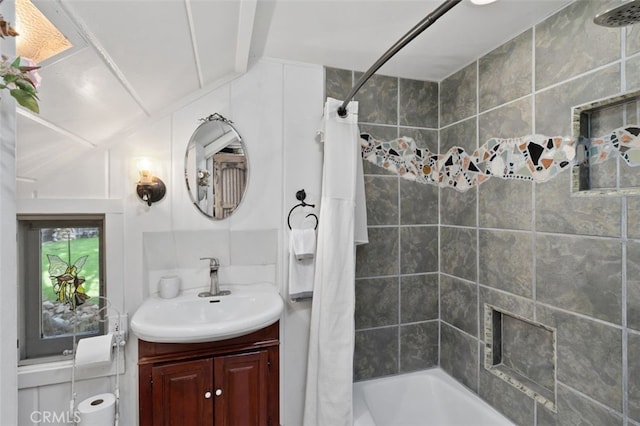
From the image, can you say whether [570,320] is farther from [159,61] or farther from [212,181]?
[159,61]

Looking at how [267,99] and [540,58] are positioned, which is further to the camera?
[267,99]

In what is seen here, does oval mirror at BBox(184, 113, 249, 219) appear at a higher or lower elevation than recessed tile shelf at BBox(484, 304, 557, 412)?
higher

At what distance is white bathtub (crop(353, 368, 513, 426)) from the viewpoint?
A: 1.85 m

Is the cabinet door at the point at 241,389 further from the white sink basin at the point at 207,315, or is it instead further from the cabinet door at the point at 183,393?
the white sink basin at the point at 207,315

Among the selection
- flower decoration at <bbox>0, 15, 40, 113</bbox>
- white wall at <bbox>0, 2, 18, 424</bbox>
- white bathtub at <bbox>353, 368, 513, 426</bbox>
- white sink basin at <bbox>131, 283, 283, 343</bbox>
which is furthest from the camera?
white bathtub at <bbox>353, 368, 513, 426</bbox>

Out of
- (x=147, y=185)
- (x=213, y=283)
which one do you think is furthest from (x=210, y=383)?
(x=147, y=185)

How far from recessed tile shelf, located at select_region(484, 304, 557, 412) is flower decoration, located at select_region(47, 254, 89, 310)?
7.41ft

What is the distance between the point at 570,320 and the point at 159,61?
2.08 metres

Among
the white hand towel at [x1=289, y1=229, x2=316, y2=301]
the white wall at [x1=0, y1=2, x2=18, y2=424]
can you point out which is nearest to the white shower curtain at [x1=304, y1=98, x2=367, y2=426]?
the white hand towel at [x1=289, y1=229, x2=316, y2=301]

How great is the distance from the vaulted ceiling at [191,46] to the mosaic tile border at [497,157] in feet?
1.77

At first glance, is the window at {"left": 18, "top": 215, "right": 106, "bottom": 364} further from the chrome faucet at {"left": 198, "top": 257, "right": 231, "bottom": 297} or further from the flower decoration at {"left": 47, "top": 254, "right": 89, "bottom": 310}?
the chrome faucet at {"left": 198, "top": 257, "right": 231, "bottom": 297}


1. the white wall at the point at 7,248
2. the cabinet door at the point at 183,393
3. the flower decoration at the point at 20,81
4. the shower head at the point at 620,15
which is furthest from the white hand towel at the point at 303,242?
the shower head at the point at 620,15

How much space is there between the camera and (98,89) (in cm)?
112

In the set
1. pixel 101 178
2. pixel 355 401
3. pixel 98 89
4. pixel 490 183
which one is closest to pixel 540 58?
pixel 490 183
